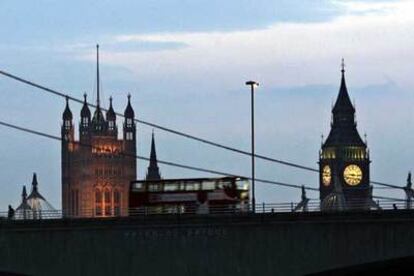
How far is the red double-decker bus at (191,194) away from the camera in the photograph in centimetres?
11169

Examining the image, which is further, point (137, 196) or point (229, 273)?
point (137, 196)

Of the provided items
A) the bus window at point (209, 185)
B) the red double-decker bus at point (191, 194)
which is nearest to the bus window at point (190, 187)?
the red double-decker bus at point (191, 194)

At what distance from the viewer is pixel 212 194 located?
114 m

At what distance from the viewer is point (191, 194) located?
113750 millimetres

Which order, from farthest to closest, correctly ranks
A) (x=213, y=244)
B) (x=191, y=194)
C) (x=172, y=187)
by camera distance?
(x=172, y=187)
(x=191, y=194)
(x=213, y=244)

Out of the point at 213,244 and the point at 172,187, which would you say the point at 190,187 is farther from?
the point at 213,244

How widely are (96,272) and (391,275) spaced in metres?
24.0

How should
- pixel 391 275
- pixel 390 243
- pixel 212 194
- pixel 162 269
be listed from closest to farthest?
pixel 390 243
pixel 162 269
pixel 391 275
pixel 212 194

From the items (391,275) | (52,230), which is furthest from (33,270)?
(391,275)

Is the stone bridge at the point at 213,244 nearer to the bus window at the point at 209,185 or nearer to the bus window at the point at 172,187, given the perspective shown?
the bus window at the point at 172,187

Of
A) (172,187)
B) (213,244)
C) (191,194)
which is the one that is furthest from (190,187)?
(213,244)

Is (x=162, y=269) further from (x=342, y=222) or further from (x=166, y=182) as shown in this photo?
(x=166, y=182)

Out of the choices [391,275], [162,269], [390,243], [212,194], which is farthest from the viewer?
[212,194]

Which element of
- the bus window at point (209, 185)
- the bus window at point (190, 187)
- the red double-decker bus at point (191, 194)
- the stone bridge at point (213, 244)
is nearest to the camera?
the stone bridge at point (213, 244)
